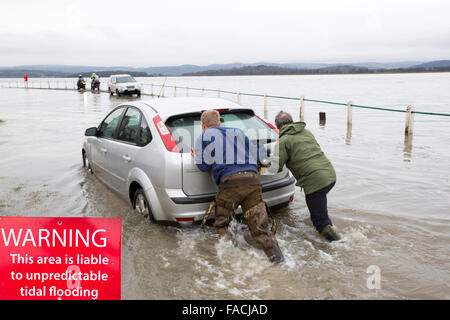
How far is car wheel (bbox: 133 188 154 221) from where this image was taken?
5059 millimetres

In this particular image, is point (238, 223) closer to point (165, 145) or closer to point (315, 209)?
point (315, 209)

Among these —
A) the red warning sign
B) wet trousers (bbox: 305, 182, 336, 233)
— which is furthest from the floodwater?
the red warning sign

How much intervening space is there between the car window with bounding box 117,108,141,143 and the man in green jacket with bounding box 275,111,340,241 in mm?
1935

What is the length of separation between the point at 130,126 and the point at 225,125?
1.41m

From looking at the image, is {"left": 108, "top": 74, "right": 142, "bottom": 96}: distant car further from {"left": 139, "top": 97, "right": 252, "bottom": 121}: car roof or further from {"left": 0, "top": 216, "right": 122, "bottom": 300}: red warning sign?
{"left": 0, "top": 216, "right": 122, "bottom": 300}: red warning sign

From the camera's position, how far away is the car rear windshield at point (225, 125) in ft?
15.7

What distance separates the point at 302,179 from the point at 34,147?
930 cm

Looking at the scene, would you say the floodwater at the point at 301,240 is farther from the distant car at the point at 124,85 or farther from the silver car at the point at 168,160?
the distant car at the point at 124,85

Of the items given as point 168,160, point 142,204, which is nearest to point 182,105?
point 168,160

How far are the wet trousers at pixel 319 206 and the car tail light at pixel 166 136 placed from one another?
159 cm

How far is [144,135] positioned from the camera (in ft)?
16.9

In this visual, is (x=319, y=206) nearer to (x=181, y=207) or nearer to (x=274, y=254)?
(x=274, y=254)

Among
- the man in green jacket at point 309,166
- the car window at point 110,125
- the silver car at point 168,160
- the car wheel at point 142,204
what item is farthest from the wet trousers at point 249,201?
the car window at point 110,125

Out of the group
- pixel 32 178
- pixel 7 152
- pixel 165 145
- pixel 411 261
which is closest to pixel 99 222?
pixel 165 145
